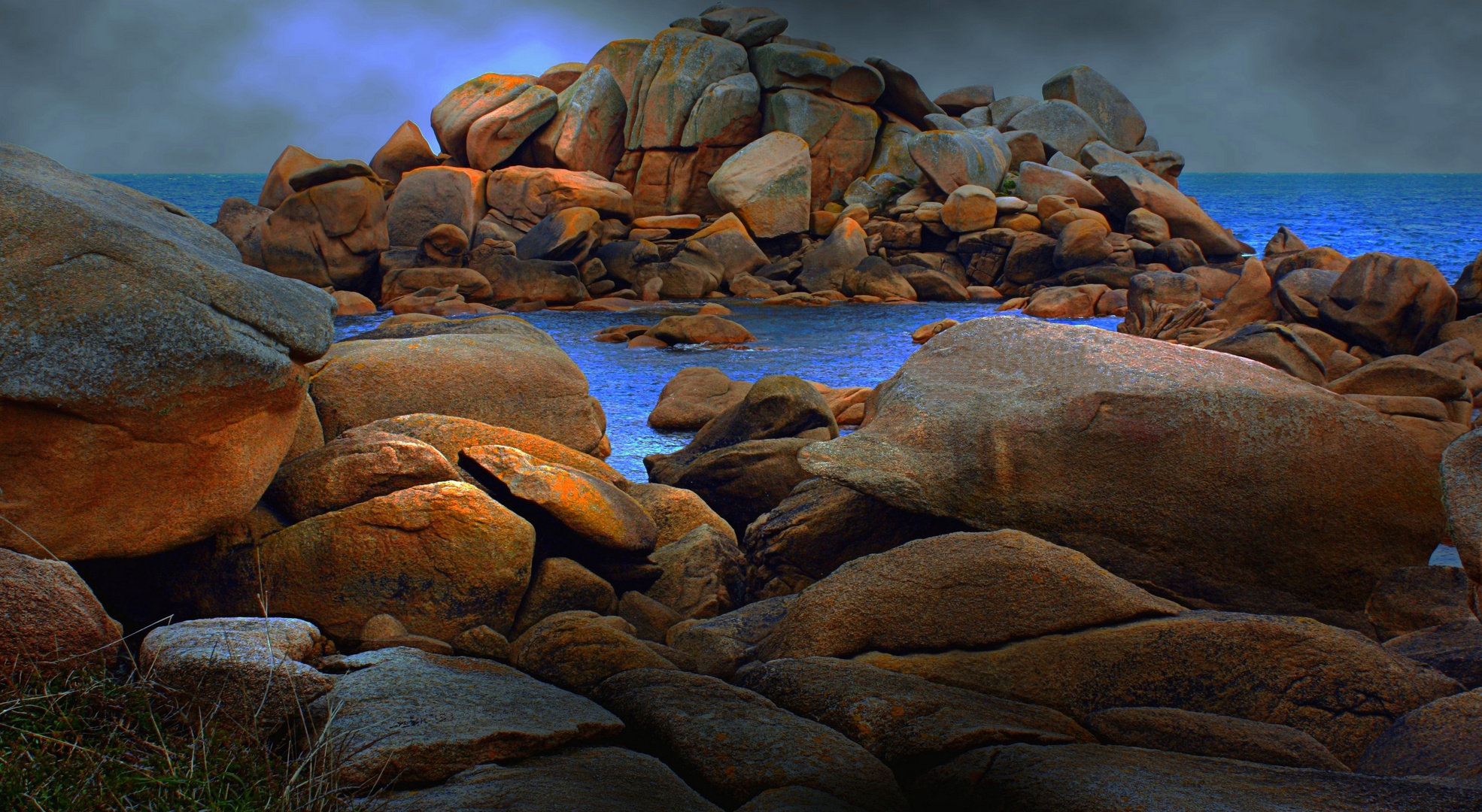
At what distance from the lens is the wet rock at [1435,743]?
118 inches

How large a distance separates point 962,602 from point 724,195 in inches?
1253

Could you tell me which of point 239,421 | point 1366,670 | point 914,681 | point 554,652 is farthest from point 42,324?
point 1366,670

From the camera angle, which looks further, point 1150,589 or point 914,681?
point 1150,589

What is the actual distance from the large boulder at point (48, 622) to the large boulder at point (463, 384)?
3477 mm

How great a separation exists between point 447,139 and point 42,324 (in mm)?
40237

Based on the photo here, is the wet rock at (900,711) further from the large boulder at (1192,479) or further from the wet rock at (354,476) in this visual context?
the wet rock at (354,476)

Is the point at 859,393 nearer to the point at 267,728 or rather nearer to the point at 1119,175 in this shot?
the point at 267,728

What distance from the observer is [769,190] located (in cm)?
3416

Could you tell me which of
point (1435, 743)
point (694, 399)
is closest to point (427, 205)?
point (694, 399)

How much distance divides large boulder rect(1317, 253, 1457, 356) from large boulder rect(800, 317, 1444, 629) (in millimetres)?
10516

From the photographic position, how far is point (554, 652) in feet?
13.1

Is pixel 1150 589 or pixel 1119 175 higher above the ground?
pixel 1119 175

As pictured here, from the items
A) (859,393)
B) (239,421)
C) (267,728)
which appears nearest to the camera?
(267,728)

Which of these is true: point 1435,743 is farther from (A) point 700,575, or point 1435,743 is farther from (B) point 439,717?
(A) point 700,575
